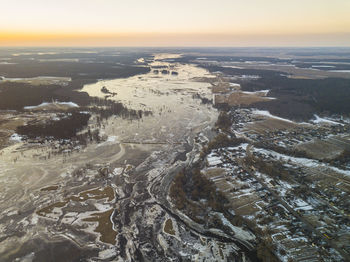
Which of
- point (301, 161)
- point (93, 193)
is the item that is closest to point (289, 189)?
point (301, 161)

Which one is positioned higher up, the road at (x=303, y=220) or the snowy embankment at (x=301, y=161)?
the snowy embankment at (x=301, y=161)

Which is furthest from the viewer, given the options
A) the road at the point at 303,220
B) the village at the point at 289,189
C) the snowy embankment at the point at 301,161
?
the snowy embankment at the point at 301,161

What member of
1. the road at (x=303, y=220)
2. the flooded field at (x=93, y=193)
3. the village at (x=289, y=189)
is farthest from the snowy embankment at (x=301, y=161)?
the flooded field at (x=93, y=193)

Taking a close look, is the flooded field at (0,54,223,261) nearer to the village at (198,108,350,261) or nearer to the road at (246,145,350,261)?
the village at (198,108,350,261)

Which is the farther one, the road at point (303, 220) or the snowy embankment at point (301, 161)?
the snowy embankment at point (301, 161)

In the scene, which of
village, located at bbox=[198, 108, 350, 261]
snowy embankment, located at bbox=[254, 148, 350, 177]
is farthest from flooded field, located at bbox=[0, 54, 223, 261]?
snowy embankment, located at bbox=[254, 148, 350, 177]

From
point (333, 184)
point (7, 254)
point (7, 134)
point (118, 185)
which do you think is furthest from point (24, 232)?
point (333, 184)

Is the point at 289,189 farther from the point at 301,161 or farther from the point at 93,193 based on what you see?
the point at 93,193

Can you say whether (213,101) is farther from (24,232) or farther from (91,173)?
(24,232)

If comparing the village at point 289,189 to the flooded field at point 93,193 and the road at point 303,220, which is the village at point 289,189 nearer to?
the road at point 303,220
